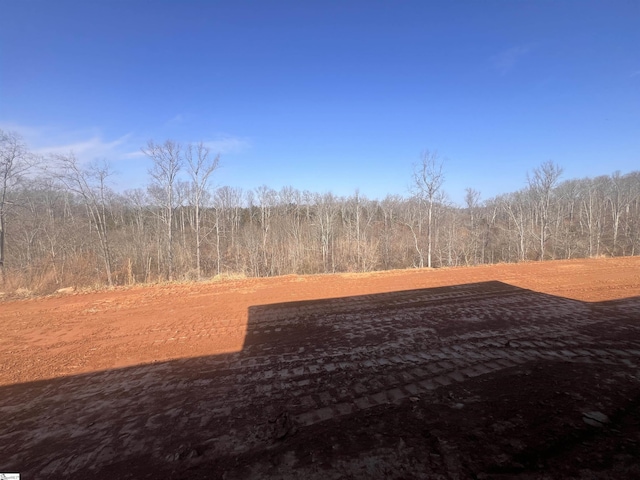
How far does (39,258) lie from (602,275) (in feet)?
88.5

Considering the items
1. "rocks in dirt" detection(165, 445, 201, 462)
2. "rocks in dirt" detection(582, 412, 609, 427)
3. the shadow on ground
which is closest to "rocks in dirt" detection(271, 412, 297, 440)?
the shadow on ground

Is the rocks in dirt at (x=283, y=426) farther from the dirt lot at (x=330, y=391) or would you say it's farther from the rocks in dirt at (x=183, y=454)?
the rocks in dirt at (x=183, y=454)

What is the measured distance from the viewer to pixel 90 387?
13.7 feet

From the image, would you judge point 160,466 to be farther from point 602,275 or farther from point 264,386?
point 602,275

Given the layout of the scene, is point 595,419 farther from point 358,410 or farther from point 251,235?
point 251,235

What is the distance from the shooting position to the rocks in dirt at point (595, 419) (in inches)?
112

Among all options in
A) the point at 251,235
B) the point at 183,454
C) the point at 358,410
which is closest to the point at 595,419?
the point at 358,410

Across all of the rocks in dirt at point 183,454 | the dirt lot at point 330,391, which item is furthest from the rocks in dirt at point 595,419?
the rocks in dirt at point 183,454

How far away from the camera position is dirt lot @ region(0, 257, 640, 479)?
2549mm

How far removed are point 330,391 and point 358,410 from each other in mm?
516

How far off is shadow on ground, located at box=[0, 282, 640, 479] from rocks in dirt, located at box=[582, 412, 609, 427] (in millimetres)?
18

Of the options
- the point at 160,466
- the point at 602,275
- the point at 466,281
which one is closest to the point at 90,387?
the point at 160,466

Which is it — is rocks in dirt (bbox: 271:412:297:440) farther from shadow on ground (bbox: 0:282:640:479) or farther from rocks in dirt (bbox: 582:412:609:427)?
rocks in dirt (bbox: 582:412:609:427)

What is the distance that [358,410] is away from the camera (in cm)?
322
